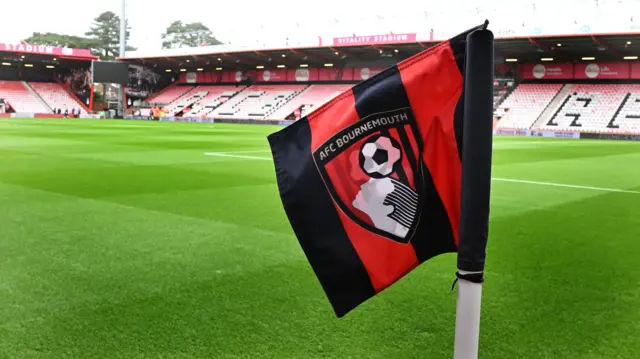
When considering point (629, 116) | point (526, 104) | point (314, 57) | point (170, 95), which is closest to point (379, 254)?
point (629, 116)

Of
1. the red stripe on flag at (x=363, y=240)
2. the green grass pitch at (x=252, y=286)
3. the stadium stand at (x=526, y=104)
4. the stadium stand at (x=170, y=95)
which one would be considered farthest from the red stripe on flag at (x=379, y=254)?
the stadium stand at (x=170, y=95)

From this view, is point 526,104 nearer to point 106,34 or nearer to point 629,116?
point 629,116

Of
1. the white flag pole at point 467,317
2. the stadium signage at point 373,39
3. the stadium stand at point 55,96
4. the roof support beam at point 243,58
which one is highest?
the stadium signage at point 373,39

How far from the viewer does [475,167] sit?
5.79ft

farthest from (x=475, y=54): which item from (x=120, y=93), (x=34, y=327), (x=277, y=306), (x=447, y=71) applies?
(x=120, y=93)

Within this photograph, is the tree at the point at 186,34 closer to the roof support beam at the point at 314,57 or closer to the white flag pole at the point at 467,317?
the roof support beam at the point at 314,57

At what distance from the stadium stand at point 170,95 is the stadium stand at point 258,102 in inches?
337

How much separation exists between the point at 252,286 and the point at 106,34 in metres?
99.9

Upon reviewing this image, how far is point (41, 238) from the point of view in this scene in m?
5.36

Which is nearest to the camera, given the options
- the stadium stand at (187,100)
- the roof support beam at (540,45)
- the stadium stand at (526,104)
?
the roof support beam at (540,45)

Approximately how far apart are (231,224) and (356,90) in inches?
174

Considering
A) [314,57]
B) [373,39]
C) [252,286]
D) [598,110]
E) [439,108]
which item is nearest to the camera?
[439,108]

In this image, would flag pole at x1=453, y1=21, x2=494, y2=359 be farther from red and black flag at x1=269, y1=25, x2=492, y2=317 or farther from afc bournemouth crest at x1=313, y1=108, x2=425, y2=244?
afc bournemouth crest at x1=313, y1=108, x2=425, y2=244

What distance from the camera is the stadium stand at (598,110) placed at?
1522 inches
